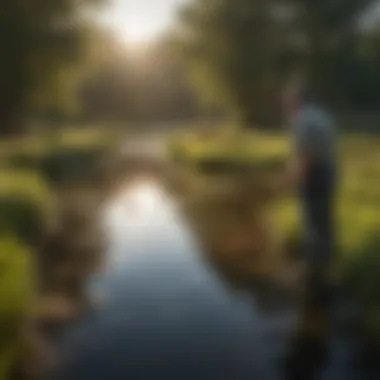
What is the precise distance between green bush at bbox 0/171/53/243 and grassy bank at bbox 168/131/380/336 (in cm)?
43

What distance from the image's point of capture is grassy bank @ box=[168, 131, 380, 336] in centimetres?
155

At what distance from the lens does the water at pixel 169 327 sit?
1.34 m

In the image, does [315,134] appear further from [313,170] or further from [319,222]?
[319,222]

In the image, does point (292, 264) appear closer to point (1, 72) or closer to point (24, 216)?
point (24, 216)

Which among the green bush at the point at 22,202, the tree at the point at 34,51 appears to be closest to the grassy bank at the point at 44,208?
the green bush at the point at 22,202

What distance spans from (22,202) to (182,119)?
0.57m

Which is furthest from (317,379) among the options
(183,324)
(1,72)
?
(1,72)

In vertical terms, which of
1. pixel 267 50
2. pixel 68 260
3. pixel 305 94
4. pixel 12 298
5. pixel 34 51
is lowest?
pixel 12 298

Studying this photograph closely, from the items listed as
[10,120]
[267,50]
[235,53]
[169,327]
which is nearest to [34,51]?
[10,120]

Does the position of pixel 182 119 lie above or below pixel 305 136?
above

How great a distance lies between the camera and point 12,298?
1336 millimetres

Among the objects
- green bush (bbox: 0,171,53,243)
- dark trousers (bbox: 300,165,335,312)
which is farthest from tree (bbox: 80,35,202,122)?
dark trousers (bbox: 300,165,335,312)

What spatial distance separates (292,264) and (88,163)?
921 mm

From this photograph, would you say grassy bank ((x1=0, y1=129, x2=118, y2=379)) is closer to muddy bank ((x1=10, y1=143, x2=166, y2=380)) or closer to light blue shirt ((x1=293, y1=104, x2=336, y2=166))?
muddy bank ((x1=10, y1=143, x2=166, y2=380))
